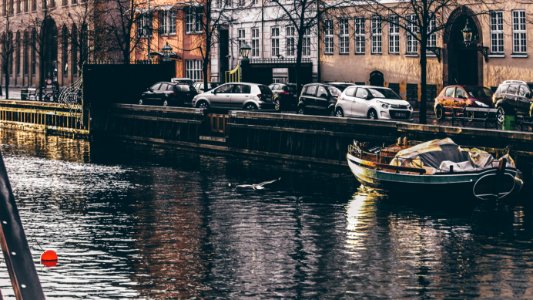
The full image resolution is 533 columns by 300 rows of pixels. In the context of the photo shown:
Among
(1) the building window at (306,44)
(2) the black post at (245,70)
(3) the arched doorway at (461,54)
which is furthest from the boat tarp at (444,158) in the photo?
(2) the black post at (245,70)

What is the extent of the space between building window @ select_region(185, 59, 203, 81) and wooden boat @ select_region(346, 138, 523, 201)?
60.7m

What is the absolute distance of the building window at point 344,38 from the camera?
258 feet

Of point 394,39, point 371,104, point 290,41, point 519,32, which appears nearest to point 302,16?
point 371,104

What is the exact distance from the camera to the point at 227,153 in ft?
175

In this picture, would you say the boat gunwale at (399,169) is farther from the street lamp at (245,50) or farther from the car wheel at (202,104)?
the street lamp at (245,50)

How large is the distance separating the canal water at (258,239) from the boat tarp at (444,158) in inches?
47.4

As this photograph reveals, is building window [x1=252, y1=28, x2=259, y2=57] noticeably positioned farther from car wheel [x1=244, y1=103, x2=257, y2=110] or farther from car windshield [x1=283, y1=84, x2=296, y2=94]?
car wheel [x1=244, y1=103, x2=257, y2=110]

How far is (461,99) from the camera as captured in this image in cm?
5441

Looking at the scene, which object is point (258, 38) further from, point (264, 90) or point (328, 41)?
point (264, 90)

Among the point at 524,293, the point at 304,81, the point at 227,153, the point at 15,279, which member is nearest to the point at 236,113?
the point at 227,153

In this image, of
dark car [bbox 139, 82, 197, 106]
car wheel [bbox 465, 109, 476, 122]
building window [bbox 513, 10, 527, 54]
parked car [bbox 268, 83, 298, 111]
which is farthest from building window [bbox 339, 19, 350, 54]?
car wheel [bbox 465, 109, 476, 122]

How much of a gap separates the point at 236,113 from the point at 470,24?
20772 mm

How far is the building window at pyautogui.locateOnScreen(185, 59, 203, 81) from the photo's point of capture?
95312mm

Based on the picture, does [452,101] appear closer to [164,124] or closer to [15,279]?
[164,124]
